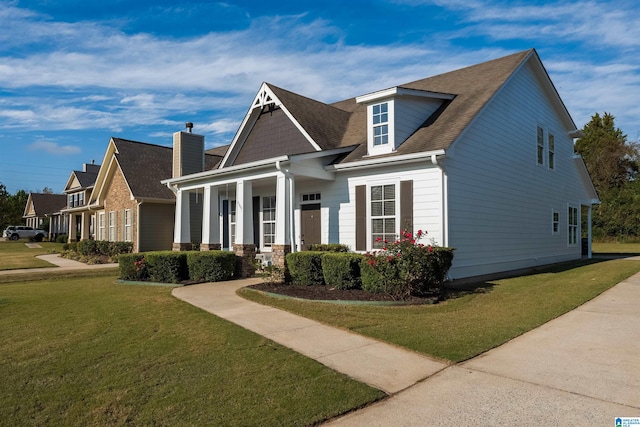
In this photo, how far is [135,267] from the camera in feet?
44.7

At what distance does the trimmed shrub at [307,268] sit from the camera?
444 inches

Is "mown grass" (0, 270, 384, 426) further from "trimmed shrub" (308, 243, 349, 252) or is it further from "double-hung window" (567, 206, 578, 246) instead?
"double-hung window" (567, 206, 578, 246)

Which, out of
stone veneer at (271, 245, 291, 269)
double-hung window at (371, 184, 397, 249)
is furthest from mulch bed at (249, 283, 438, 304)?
double-hung window at (371, 184, 397, 249)

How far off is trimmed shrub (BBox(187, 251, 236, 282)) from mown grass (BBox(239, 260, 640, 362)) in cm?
233

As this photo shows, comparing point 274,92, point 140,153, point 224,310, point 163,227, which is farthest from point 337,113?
point 140,153

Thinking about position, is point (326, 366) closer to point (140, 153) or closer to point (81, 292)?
point (81, 292)

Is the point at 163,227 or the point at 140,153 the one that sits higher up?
the point at 140,153

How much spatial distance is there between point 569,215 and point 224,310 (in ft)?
57.3

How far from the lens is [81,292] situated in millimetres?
11461

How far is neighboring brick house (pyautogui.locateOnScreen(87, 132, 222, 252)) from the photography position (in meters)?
23.1

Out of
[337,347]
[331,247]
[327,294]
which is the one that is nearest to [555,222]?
[331,247]

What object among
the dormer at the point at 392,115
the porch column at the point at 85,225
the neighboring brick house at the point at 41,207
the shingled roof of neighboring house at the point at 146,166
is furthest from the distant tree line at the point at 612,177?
the neighboring brick house at the point at 41,207

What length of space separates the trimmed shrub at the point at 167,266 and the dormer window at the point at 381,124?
6.86 metres

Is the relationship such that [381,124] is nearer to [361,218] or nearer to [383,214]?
[383,214]
